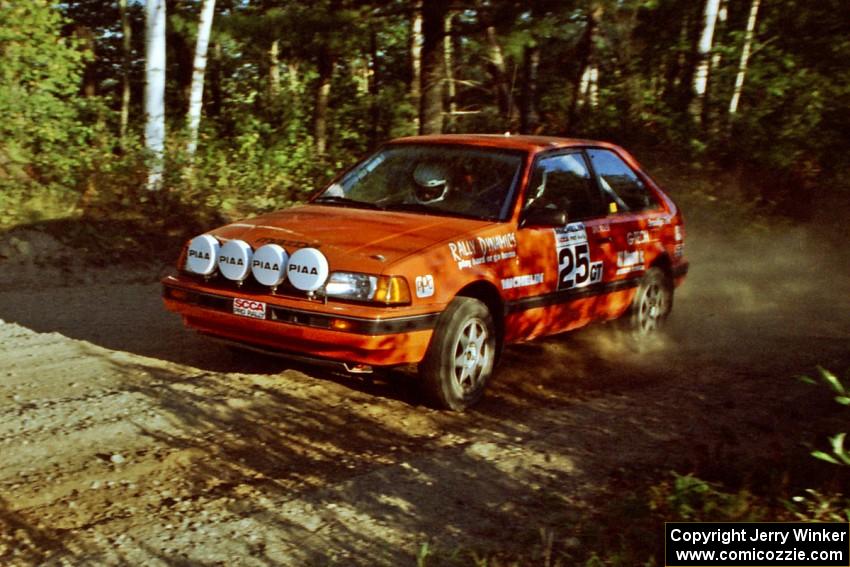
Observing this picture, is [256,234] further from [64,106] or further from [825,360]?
[64,106]

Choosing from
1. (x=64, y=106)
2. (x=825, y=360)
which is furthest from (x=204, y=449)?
(x=64, y=106)

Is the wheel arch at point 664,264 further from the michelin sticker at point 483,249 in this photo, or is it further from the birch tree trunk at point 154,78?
the birch tree trunk at point 154,78

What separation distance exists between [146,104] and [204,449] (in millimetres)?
9310

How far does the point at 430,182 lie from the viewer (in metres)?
6.51

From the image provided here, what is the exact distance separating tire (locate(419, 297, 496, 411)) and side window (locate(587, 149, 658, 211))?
1.97 metres

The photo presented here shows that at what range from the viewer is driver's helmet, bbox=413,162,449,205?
6.40 meters

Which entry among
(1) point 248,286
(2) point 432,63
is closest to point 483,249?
(1) point 248,286

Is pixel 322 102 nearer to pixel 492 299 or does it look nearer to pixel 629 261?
pixel 629 261

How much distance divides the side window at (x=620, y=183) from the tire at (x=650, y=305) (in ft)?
1.93

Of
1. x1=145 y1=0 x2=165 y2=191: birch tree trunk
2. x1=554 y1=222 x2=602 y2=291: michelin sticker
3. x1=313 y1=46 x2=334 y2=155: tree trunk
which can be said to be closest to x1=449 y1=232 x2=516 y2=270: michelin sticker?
x1=554 y1=222 x2=602 y2=291: michelin sticker

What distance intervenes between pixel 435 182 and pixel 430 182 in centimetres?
4


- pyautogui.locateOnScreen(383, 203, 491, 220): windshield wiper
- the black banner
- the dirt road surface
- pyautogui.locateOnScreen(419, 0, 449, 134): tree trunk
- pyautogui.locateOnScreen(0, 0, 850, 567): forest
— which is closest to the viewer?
the black banner

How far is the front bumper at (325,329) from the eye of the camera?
206 inches

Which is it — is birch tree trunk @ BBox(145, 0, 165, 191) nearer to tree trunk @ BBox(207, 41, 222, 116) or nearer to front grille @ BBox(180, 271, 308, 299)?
tree trunk @ BBox(207, 41, 222, 116)
